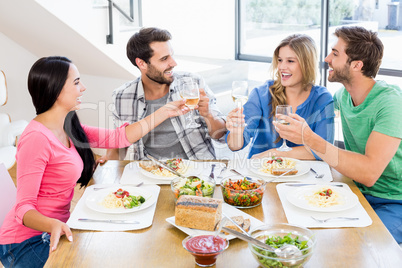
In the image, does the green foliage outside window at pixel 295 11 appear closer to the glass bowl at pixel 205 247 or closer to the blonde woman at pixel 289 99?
the blonde woman at pixel 289 99

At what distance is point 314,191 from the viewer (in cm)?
185

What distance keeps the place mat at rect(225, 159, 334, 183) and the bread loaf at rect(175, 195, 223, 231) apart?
1.66 ft

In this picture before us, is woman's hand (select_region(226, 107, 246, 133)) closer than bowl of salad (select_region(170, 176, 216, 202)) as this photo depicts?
No

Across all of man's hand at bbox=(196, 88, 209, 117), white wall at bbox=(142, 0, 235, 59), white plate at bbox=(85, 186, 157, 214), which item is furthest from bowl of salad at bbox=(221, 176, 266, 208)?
white wall at bbox=(142, 0, 235, 59)

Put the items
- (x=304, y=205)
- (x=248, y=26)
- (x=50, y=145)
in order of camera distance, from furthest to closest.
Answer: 1. (x=248, y=26)
2. (x=50, y=145)
3. (x=304, y=205)

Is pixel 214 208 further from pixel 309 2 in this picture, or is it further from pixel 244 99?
pixel 309 2

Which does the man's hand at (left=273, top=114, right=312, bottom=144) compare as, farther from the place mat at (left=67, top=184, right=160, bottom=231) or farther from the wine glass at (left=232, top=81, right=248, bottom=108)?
the place mat at (left=67, top=184, right=160, bottom=231)

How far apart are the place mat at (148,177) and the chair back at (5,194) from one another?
49 centimetres

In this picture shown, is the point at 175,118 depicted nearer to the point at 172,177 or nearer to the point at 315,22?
the point at 172,177

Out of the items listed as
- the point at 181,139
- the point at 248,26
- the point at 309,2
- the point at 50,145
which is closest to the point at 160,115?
the point at 181,139

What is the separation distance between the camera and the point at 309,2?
468 centimetres

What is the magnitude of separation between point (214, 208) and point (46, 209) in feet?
2.68

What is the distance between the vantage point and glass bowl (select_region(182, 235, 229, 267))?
1350 millimetres

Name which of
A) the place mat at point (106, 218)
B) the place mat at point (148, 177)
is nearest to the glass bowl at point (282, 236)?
the place mat at point (106, 218)
